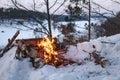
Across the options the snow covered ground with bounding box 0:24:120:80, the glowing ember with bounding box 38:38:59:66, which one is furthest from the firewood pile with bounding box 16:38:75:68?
the snow covered ground with bounding box 0:24:120:80

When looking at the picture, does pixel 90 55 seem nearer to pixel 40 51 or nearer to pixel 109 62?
pixel 109 62

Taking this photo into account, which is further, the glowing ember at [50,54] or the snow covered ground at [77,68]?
the glowing ember at [50,54]

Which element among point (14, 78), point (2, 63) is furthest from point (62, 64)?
point (2, 63)

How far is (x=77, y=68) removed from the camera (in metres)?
8.61

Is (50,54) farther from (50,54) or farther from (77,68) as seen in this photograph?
(77,68)

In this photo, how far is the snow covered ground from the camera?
7859mm

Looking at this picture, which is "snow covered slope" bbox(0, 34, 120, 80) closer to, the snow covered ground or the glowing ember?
the snow covered ground

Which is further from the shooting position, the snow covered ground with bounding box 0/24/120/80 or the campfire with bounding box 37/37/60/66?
the campfire with bounding box 37/37/60/66

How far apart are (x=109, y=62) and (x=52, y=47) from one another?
2.17 metres

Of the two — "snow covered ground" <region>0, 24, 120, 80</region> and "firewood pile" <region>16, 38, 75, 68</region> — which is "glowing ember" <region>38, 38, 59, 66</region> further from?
"snow covered ground" <region>0, 24, 120, 80</region>

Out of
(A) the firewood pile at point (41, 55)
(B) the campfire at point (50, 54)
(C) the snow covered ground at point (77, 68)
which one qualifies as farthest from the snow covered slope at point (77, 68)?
(B) the campfire at point (50, 54)

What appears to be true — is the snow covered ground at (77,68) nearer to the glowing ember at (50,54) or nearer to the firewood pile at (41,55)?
the firewood pile at (41,55)

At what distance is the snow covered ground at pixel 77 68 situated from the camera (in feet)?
25.8

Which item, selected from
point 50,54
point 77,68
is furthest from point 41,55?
point 77,68
